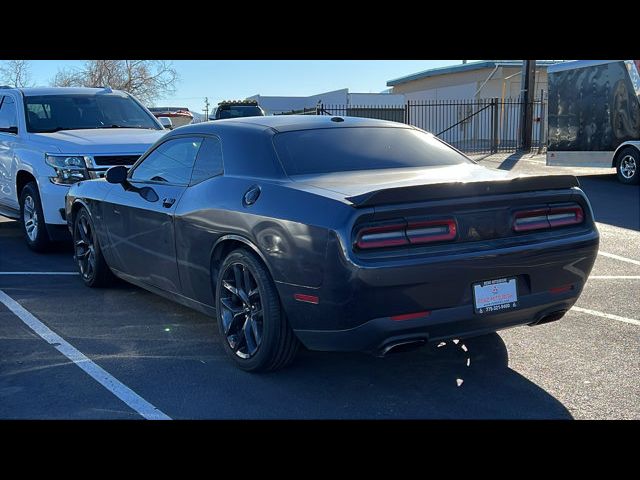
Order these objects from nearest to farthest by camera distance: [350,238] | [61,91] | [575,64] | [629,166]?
1. [350,238]
2. [61,91]
3. [629,166]
4. [575,64]

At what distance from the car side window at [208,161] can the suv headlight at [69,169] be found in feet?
11.0

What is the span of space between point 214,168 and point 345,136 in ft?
3.07

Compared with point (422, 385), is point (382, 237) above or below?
above

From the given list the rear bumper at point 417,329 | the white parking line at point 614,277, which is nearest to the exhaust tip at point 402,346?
the rear bumper at point 417,329

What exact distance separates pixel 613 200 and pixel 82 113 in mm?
8928

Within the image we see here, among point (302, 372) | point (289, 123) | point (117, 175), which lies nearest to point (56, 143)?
point (117, 175)

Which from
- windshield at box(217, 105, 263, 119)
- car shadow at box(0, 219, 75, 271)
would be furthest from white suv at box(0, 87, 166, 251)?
windshield at box(217, 105, 263, 119)

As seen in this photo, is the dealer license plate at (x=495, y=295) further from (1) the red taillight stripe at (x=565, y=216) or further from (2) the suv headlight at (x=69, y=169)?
(2) the suv headlight at (x=69, y=169)

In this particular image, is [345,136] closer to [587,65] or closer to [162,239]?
[162,239]

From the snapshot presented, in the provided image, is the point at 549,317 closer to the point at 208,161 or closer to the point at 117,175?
the point at 208,161

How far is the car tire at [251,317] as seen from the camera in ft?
14.5

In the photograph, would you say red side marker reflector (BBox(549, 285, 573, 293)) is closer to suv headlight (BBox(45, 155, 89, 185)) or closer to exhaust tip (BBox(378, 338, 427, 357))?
exhaust tip (BBox(378, 338, 427, 357))

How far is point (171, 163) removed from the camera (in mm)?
5758
